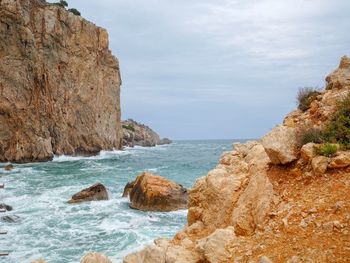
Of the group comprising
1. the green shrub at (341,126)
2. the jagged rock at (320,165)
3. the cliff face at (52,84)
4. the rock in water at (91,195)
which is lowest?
the rock in water at (91,195)

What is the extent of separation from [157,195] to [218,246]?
1630 cm

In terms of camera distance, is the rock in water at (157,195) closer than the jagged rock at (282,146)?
No

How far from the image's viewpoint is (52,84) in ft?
199

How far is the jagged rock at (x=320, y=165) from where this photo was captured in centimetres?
834

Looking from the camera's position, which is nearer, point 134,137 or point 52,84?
point 52,84

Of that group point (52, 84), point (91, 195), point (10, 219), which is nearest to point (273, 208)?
point (10, 219)

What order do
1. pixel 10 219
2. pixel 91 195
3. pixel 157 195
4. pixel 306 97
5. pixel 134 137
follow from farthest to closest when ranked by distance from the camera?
1. pixel 134 137
2. pixel 91 195
3. pixel 157 195
4. pixel 10 219
5. pixel 306 97

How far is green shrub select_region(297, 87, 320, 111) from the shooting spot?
38.9ft

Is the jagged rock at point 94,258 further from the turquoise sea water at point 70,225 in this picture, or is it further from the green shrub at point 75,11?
the green shrub at point 75,11

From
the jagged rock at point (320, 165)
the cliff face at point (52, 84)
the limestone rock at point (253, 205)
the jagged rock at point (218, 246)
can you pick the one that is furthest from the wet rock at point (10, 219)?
the cliff face at point (52, 84)

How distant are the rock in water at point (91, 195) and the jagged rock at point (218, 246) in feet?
64.2

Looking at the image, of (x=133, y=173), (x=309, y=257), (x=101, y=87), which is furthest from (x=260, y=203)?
(x=101, y=87)

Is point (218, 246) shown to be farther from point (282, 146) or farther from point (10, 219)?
point (10, 219)

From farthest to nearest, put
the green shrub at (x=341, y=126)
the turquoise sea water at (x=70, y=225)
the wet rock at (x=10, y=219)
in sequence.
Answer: the wet rock at (x=10, y=219) → the turquoise sea water at (x=70, y=225) → the green shrub at (x=341, y=126)
